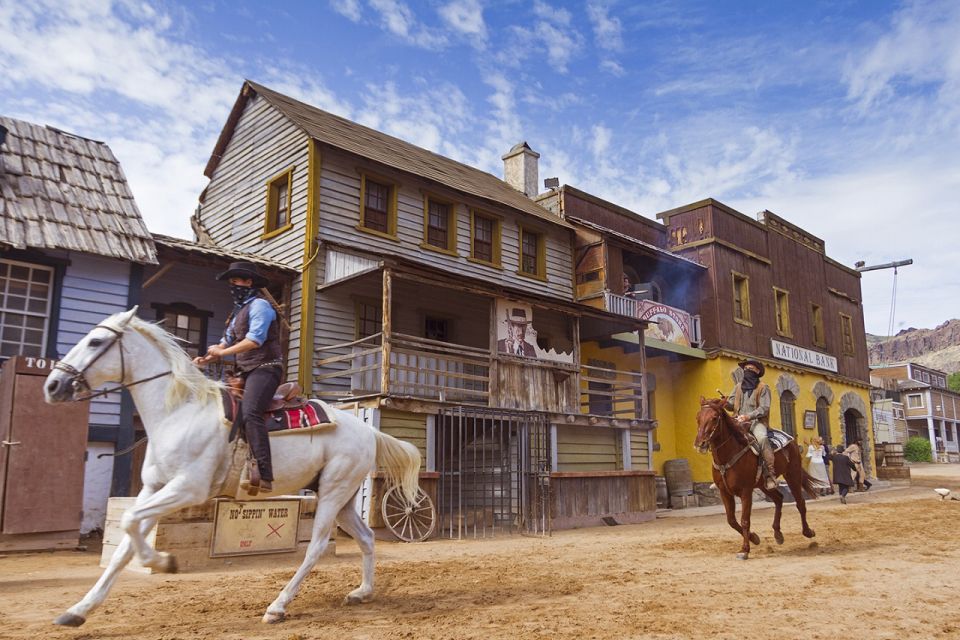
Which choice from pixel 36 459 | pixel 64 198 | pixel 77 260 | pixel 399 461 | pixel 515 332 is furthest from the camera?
pixel 515 332

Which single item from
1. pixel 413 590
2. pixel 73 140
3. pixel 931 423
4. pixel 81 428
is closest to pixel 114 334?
pixel 413 590

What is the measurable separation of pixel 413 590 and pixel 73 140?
1242 centimetres

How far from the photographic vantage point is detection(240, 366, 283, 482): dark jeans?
5824 millimetres

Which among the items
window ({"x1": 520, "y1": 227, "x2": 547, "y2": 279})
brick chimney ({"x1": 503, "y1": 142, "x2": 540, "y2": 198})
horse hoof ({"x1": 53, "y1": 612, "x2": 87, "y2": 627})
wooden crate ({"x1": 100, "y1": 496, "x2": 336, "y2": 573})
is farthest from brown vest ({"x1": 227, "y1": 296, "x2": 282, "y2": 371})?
brick chimney ({"x1": 503, "y1": 142, "x2": 540, "y2": 198})

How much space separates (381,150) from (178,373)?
1336cm

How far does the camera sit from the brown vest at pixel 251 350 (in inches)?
242

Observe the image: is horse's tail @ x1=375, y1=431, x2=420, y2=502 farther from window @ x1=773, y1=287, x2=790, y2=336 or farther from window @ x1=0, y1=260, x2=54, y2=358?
window @ x1=773, y1=287, x2=790, y2=336

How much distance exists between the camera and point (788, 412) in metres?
25.4

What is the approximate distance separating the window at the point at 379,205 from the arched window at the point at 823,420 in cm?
1853

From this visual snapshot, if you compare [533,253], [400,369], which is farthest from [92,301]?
[533,253]

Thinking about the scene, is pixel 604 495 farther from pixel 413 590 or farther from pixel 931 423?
pixel 931 423

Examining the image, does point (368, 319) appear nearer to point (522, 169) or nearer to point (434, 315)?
point (434, 315)

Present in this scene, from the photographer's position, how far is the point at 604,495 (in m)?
16.4

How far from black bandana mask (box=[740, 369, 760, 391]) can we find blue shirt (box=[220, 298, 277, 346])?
24.7 ft
